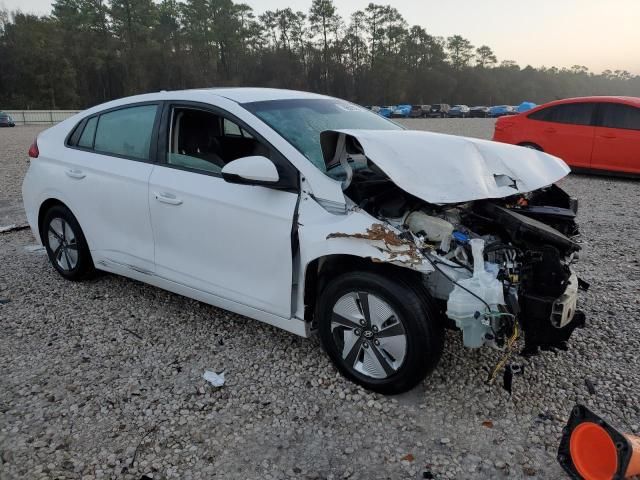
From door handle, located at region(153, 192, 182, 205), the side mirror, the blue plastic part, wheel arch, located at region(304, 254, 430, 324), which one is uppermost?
the side mirror

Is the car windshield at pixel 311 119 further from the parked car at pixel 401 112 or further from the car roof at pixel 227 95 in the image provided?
the parked car at pixel 401 112

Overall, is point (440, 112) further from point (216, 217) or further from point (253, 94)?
point (216, 217)

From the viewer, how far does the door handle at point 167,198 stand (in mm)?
3496

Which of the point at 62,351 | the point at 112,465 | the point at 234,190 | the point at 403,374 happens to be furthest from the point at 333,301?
the point at 62,351

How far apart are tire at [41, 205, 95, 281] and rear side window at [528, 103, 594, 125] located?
8994mm

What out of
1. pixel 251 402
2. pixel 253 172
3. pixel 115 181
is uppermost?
pixel 253 172

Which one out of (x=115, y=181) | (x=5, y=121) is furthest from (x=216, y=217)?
(x=5, y=121)

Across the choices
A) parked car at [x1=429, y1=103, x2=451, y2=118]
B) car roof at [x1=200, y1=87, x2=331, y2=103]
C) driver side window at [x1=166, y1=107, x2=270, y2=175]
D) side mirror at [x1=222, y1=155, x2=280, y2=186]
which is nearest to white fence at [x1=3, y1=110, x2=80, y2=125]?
parked car at [x1=429, y1=103, x2=451, y2=118]

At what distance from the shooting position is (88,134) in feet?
14.2

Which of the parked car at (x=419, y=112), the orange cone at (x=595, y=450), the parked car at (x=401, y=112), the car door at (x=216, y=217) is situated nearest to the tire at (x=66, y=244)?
the car door at (x=216, y=217)

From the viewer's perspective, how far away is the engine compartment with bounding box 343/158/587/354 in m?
2.60

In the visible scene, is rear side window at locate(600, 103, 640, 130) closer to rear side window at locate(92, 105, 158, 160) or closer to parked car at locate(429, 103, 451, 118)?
rear side window at locate(92, 105, 158, 160)

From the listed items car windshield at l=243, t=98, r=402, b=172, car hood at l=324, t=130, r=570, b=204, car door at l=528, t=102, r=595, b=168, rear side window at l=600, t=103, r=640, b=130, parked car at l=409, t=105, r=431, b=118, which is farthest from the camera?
parked car at l=409, t=105, r=431, b=118

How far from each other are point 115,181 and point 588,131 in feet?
29.3
